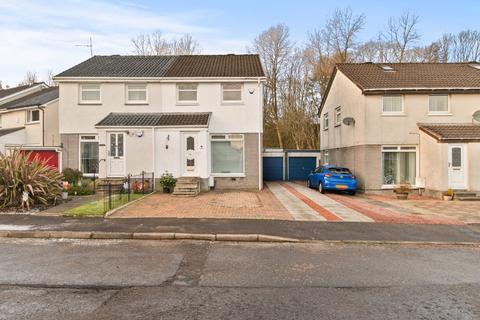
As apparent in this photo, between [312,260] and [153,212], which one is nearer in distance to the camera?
[312,260]

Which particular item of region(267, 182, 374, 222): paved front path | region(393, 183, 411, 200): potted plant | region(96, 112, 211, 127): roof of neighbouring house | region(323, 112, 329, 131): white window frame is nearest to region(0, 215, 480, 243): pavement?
region(267, 182, 374, 222): paved front path

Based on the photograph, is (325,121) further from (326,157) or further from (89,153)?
(89,153)

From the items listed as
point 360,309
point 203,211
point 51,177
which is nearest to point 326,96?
point 203,211

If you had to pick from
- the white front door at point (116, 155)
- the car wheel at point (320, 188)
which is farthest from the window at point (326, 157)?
the white front door at point (116, 155)

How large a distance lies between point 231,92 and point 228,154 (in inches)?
137

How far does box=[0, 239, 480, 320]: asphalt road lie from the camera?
4344mm

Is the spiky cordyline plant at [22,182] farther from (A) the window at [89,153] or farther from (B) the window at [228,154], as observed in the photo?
(B) the window at [228,154]

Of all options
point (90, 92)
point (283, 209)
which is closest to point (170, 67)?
point (90, 92)

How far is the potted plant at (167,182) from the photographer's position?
16625mm

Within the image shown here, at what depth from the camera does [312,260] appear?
262 inches

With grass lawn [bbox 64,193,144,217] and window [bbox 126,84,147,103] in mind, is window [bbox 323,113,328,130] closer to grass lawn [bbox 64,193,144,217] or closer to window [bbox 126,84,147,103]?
window [bbox 126,84,147,103]

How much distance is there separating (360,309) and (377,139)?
15.3 metres

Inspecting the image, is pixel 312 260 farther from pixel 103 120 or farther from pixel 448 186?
pixel 103 120

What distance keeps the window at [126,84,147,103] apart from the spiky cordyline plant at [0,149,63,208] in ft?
25.4
